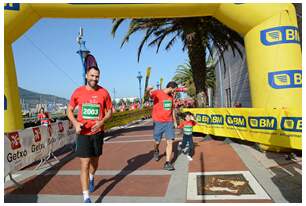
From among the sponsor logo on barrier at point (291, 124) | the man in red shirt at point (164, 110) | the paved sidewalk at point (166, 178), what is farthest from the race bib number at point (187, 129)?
the sponsor logo on barrier at point (291, 124)

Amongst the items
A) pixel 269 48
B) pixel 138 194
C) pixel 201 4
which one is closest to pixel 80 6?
pixel 201 4

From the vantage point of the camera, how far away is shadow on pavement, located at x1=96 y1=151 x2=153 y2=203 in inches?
196

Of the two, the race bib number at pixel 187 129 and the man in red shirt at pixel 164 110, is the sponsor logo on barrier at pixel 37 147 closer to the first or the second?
the man in red shirt at pixel 164 110

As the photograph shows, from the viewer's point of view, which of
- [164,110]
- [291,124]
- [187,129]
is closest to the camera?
[291,124]

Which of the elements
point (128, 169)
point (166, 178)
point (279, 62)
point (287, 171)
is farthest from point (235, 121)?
point (166, 178)

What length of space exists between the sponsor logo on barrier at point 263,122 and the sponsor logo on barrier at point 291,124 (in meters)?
0.28

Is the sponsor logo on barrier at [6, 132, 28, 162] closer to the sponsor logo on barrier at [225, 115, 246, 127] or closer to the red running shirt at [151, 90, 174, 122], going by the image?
the red running shirt at [151, 90, 174, 122]

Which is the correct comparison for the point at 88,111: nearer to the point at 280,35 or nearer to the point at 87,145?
the point at 87,145

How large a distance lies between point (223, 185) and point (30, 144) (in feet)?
14.0

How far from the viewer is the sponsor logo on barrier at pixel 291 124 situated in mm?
6090

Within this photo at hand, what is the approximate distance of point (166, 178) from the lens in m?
5.41

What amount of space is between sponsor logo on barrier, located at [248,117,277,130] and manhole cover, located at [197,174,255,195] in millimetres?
2088

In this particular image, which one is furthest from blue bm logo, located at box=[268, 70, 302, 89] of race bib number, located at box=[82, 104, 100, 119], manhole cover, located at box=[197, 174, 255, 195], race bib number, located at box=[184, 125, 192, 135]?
race bib number, located at box=[82, 104, 100, 119]

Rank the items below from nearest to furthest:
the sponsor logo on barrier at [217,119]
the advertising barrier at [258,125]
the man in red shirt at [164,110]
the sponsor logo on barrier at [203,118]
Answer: the advertising barrier at [258,125]
the man in red shirt at [164,110]
the sponsor logo on barrier at [217,119]
the sponsor logo on barrier at [203,118]
